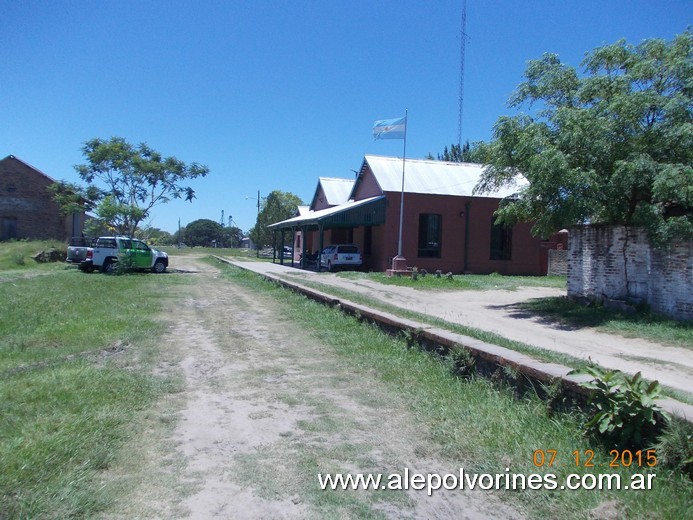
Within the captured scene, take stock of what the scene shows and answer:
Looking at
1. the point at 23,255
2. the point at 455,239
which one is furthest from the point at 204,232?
the point at 455,239

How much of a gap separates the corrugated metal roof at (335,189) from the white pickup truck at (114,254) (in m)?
14.9

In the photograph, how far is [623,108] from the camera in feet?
41.0

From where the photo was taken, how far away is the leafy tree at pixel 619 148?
1205 centimetres

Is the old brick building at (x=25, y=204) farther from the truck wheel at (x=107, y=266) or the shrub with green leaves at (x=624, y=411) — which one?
the shrub with green leaves at (x=624, y=411)

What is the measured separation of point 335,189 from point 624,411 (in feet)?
120

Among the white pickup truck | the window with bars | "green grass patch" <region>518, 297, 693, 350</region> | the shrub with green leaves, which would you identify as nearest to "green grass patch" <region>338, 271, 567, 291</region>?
the window with bars

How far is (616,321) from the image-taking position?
11.9 metres

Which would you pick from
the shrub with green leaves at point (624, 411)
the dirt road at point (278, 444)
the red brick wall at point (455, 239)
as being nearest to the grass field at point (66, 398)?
the dirt road at point (278, 444)

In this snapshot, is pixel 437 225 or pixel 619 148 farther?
pixel 437 225

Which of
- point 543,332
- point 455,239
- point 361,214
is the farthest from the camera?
point 455,239

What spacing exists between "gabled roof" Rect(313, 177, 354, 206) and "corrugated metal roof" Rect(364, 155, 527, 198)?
7.98 meters

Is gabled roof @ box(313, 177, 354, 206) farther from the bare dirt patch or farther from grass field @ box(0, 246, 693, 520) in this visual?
grass field @ box(0, 246, 693, 520)

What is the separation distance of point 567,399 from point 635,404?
0.80 m

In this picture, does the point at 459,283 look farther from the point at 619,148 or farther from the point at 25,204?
the point at 25,204
